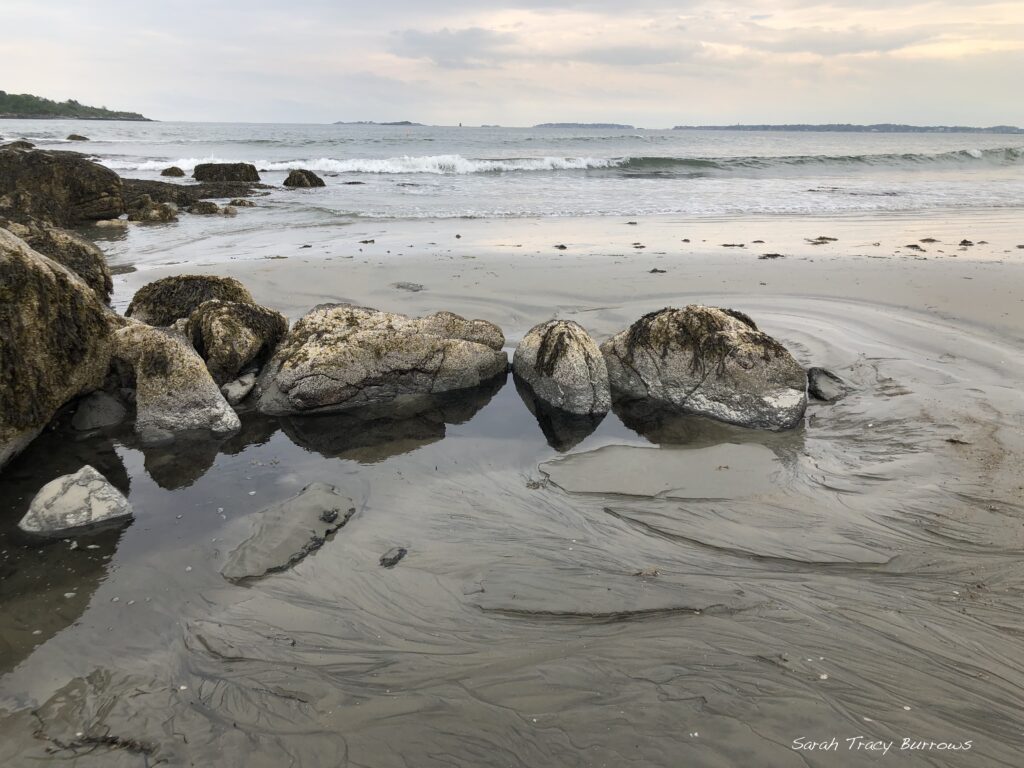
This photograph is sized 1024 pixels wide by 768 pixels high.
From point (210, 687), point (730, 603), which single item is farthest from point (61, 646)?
point (730, 603)

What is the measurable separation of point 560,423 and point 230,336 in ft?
10.2

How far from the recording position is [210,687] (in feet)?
9.06


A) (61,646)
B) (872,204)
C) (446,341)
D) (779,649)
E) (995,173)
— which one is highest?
(995,173)

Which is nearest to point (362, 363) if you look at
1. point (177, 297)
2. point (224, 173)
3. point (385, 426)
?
point (385, 426)

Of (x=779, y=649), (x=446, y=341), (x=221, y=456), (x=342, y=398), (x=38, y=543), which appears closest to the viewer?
(x=779, y=649)

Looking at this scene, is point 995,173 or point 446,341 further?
point 995,173

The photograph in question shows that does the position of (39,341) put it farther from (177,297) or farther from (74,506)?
(177,297)

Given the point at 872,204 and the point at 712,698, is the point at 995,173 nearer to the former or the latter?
the point at 872,204

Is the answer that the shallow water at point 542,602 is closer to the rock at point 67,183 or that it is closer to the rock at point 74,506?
the rock at point 74,506

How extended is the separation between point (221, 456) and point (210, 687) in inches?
94.8

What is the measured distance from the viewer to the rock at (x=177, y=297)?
278 inches

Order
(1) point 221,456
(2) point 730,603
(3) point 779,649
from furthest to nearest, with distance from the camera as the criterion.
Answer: (1) point 221,456 < (2) point 730,603 < (3) point 779,649

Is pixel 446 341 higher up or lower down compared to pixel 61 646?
higher up

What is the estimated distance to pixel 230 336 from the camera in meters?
5.86
